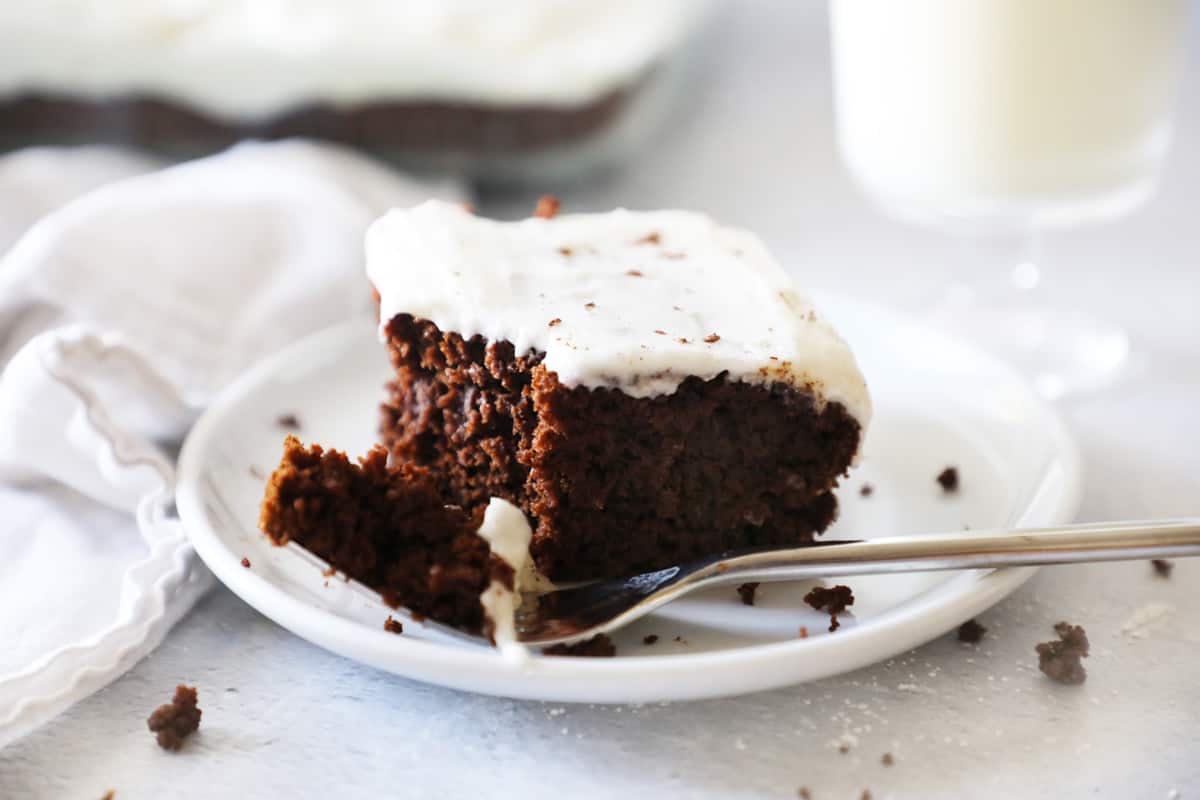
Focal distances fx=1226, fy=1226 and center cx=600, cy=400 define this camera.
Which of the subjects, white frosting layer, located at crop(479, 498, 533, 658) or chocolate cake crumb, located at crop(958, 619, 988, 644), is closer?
white frosting layer, located at crop(479, 498, 533, 658)

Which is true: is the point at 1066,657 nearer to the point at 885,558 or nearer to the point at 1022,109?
the point at 885,558

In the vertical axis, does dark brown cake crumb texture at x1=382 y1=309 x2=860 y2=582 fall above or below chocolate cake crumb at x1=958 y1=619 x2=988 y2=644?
below

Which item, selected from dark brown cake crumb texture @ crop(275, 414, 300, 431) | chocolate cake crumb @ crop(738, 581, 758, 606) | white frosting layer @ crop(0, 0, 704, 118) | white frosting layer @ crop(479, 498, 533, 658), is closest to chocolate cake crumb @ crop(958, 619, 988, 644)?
chocolate cake crumb @ crop(738, 581, 758, 606)

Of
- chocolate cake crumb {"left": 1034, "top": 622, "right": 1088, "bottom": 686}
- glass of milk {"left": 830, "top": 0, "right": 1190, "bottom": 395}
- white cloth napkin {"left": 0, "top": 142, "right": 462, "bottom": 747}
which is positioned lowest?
white cloth napkin {"left": 0, "top": 142, "right": 462, "bottom": 747}

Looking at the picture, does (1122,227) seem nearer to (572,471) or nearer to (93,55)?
(572,471)

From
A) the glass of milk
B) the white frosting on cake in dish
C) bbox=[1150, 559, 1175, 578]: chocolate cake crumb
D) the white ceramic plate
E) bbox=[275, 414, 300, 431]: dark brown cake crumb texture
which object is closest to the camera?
the white ceramic plate

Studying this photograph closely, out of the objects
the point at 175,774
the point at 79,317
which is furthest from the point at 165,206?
the point at 175,774

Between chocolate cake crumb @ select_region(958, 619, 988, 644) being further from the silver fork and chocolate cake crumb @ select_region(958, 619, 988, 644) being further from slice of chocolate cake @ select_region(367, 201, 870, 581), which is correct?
slice of chocolate cake @ select_region(367, 201, 870, 581)

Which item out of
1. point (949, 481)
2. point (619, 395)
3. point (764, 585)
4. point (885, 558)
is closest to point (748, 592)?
point (764, 585)
